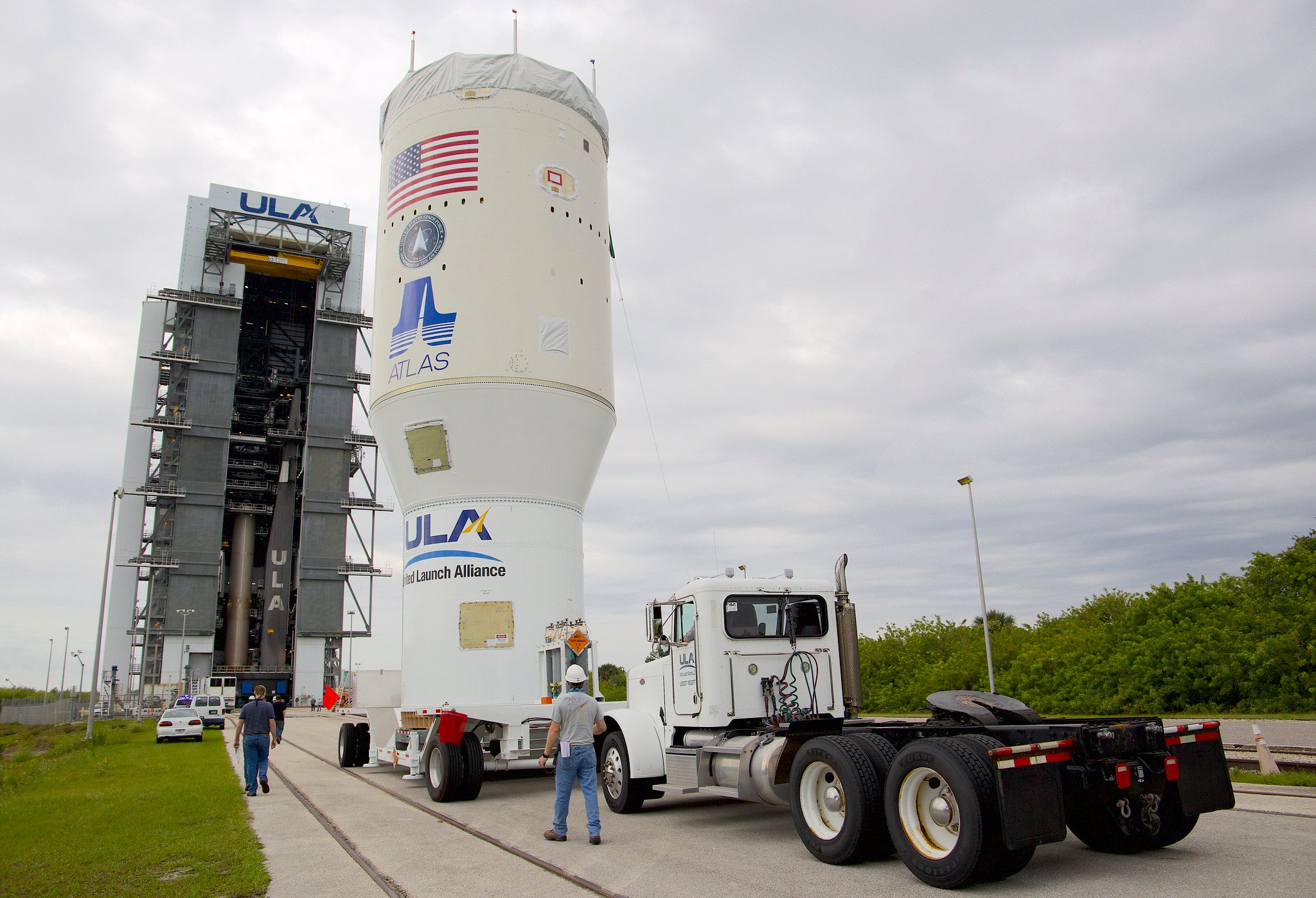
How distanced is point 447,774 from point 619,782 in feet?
9.43

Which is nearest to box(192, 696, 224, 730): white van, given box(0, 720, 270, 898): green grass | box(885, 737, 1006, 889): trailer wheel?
box(0, 720, 270, 898): green grass

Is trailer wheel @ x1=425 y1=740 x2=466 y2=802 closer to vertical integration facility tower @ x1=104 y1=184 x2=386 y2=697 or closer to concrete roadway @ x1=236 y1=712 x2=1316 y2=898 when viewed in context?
concrete roadway @ x1=236 y1=712 x2=1316 y2=898

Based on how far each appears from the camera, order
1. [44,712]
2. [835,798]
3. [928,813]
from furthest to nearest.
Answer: [44,712], [835,798], [928,813]

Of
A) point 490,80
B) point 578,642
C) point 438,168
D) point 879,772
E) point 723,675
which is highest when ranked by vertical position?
point 490,80

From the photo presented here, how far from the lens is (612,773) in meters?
10.9

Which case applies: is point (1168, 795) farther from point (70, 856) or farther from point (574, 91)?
point (574, 91)

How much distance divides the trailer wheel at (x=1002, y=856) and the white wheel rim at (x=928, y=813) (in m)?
0.32

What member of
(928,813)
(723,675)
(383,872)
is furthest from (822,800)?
(383,872)

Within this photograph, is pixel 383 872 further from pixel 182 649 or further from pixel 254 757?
pixel 182 649

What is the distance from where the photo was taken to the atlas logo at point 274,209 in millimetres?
56562

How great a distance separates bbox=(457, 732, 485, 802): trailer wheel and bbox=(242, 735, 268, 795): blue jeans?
341 centimetres

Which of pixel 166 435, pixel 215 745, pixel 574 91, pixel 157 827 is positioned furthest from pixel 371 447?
pixel 157 827

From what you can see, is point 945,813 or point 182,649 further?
point 182,649

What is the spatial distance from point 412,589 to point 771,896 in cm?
1088
